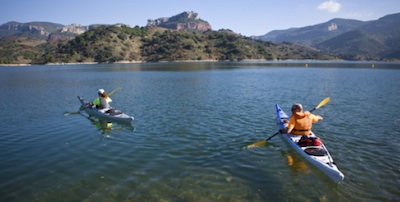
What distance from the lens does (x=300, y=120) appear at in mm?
13508

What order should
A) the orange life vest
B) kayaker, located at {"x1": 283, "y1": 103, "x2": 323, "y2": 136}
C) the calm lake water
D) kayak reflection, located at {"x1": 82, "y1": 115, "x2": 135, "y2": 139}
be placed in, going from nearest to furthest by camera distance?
the calm lake water, kayaker, located at {"x1": 283, "y1": 103, "x2": 323, "y2": 136}, the orange life vest, kayak reflection, located at {"x1": 82, "y1": 115, "x2": 135, "y2": 139}

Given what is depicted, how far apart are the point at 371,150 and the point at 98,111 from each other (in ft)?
65.9

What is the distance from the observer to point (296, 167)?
1238 cm

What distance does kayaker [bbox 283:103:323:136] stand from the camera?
43.3 ft

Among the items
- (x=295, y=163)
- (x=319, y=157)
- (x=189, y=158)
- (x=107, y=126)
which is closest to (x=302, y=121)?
(x=295, y=163)

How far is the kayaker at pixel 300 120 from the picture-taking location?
13.2m

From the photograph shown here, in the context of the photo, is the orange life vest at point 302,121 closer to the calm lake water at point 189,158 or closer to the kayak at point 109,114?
the calm lake water at point 189,158

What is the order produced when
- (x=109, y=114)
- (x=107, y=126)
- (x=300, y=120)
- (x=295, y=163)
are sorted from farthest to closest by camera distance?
(x=109, y=114), (x=107, y=126), (x=300, y=120), (x=295, y=163)

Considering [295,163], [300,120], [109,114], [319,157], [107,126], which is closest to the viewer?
[319,157]

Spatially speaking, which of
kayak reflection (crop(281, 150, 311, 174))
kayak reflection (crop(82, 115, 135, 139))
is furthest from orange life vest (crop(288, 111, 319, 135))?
kayak reflection (crop(82, 115, 135, 139))

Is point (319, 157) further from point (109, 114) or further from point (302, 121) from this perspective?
point (109, 114)

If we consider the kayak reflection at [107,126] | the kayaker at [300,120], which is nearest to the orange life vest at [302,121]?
the kayaker at [300,120]

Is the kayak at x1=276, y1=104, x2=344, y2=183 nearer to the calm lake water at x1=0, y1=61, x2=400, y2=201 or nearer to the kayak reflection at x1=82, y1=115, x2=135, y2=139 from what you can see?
the calm lake water at x1=0, y1=61, x2=400, y2=201

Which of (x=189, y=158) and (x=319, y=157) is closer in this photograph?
(x=319, y=157)
